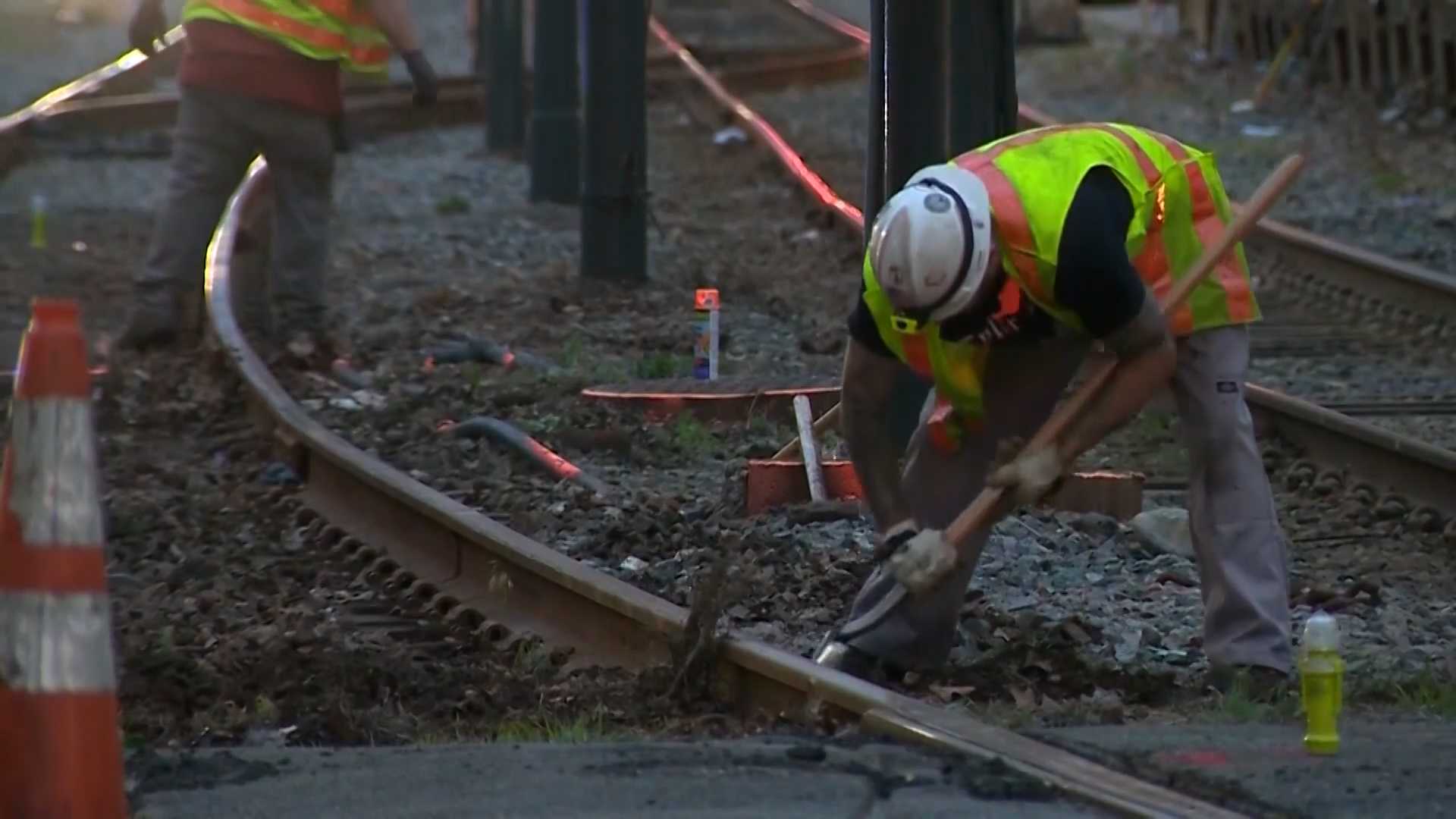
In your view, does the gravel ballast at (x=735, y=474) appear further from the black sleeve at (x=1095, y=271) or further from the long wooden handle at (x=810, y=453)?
the black sleeve at (x=1095, y=271)

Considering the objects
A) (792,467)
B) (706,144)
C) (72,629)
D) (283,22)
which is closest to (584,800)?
(72,629)

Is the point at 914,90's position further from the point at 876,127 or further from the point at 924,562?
the point at 924,562

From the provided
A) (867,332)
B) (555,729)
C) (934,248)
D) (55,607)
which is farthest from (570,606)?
(55,607)

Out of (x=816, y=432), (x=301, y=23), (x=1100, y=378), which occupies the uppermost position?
(x=301, y=23)

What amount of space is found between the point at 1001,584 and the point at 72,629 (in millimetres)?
3018

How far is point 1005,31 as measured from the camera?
26.4 ft

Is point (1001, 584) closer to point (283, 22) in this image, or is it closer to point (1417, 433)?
point (1417, 433)

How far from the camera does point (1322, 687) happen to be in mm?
4512

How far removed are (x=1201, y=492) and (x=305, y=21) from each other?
208 inches

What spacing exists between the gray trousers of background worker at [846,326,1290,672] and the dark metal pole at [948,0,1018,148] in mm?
2646

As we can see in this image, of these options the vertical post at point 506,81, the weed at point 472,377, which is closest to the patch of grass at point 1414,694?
the weed at point 472,377

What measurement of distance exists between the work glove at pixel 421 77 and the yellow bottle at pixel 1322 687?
5.93m

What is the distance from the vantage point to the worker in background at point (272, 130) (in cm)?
995

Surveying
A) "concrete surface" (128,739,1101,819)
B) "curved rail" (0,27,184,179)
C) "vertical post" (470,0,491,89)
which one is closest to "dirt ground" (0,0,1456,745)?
"concrete surface" (128,739,1101,819)
